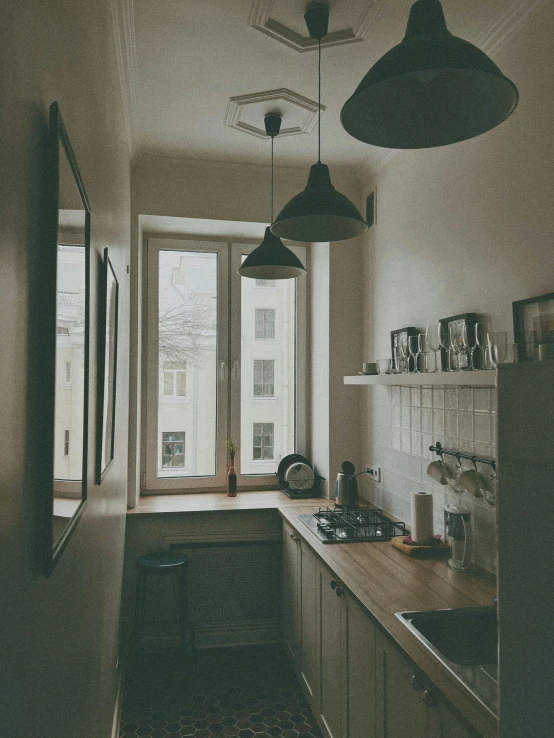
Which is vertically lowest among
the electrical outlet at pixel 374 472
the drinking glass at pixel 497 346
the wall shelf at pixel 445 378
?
the electrical outlet at pixel 374 472

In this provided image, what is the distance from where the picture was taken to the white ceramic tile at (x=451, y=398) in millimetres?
2516

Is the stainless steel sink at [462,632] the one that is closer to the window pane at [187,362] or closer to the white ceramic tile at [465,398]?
the white ceramic tile at [465,398]

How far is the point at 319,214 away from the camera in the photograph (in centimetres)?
185

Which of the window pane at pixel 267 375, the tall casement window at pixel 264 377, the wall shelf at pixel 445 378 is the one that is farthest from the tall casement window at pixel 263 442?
the wall shelf at pixel 445 378

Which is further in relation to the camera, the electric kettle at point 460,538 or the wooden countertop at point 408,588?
the electric kettle at point 460,538

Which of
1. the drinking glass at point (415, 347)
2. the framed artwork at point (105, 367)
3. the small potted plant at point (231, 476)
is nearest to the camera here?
the framed artwork at point (105, 367)

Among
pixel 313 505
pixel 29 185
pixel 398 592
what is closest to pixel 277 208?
pixel 313 505

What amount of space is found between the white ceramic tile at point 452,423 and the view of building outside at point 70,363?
178cm

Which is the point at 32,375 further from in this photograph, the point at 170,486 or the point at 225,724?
the point at 170,486

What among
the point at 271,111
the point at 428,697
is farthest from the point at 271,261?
the point at 428,697

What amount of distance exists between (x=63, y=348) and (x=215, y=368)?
3.01 metres

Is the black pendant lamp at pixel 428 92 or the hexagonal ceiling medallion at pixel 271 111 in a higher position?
the hexagonal ceiling medallion at pixel 271 111

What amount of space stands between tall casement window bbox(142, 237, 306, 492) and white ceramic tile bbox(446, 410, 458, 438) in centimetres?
162

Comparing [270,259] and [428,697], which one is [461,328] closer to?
[270,259]
